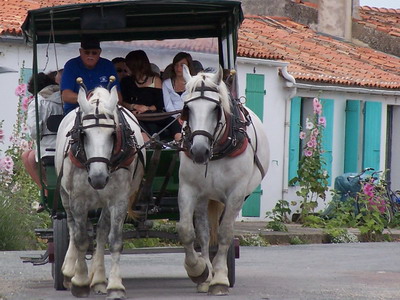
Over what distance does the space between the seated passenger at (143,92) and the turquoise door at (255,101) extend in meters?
11.2

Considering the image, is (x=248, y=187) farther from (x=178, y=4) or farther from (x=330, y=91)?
(x=330, y=91)

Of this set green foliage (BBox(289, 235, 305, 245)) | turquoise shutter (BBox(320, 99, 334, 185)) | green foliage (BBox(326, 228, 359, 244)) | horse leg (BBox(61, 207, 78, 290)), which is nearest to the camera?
horse leg (BBox(61, 207, 78, 290))

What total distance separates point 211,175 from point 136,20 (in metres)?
2.59

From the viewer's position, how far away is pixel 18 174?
760 inches

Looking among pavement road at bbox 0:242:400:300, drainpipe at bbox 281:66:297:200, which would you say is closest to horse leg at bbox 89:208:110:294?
pavement road at bbox 0:242:400:300

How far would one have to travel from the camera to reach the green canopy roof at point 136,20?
489 inches

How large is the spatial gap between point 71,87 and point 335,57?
61.3 ft

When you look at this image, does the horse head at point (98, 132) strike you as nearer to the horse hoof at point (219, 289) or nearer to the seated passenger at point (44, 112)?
the seated passenger at point (44, 112)

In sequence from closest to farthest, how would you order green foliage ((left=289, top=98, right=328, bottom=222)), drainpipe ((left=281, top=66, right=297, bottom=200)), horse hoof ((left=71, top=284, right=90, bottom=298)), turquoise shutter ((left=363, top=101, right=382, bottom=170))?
horse hoof ((left=71, top=284, right=90, bottom=298)) → green foliage ((left=289, top=98, right=328, bottom=222)) → drainpipe ((left=281, top=66, right=297, bottom=200)) → turquoise shutter ((left=363, top=101, right=382, bottom=170))

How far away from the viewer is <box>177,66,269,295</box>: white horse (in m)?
11.7

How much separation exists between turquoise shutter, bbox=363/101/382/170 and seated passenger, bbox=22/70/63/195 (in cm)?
1537

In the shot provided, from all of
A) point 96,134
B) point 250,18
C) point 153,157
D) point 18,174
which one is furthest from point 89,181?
point 250,18

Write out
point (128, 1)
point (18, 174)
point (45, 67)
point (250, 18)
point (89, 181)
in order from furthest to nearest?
point (250, 18) → point (18, 174) → point (45, 67) → point (128, 1) → point (89, 181)

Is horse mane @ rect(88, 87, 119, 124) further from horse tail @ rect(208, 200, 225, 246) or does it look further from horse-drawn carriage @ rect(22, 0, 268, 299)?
horse tail @ rect(208, 200, 225, 246)
